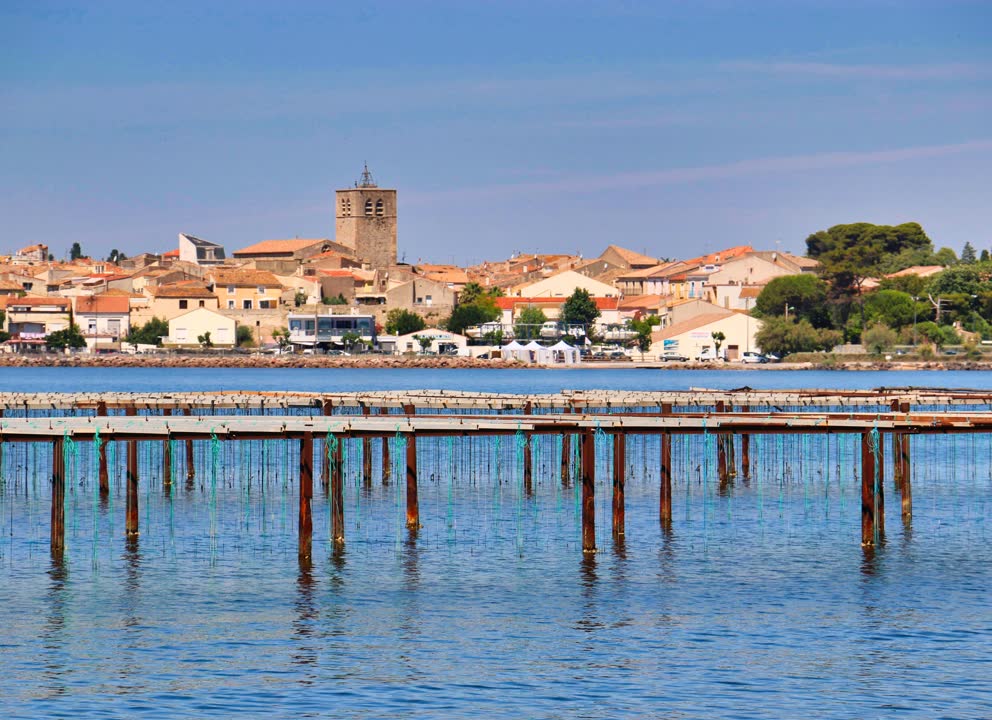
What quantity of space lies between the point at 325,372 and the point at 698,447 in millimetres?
92919

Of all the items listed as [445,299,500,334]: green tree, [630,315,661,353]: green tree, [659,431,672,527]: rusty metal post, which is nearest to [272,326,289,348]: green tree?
[445,299,500,334]: green tree

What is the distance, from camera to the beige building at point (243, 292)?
18425cm

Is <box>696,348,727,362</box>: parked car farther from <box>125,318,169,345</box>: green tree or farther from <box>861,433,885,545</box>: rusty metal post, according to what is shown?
<box>861,433,885,545</box>: rusty metal post

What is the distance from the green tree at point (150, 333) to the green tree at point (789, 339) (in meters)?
58.4

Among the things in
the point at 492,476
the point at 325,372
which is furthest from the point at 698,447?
the point at 325,372

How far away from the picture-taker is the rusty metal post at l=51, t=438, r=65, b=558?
33.1 meters

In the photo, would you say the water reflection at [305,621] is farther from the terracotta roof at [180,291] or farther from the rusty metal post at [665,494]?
the terracotta roof at [180,291]

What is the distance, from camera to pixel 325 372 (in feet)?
526

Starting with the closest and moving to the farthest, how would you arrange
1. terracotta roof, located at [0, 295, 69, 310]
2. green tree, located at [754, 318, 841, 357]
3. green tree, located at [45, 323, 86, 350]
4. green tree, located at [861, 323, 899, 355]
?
green tree, located at [861, 323, 899, 355]
green tree, located at [754, 318, 841, 357]
green tree, located at [45, 323, 86, 350]
terracotta roof, located at [0, 295, 69, 310]

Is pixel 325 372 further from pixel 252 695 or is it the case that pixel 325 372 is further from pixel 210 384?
pixel 252 695

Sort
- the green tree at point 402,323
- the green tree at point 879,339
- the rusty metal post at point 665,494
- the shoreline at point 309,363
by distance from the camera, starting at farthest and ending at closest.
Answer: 1. the green tree at point 402,323
2. the green tree at point 879,339
3. the shoreline at point 309,363
4. the rusty metal post at point 665,494

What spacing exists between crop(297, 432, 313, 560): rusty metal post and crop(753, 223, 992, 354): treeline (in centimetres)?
13186

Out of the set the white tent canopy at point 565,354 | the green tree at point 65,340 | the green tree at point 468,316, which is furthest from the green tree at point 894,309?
the green tree at point 65,340

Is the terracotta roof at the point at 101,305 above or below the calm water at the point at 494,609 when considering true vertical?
above
